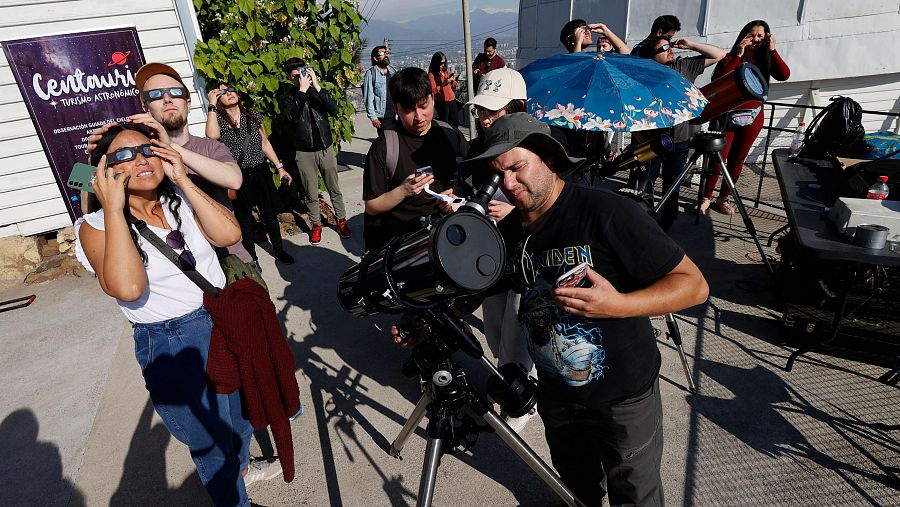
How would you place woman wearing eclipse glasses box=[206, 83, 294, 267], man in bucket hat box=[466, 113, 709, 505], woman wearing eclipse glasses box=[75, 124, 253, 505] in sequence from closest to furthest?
man in bucket hat box=[466, 113, 709, 505] → woman wearing eclipse glasses box=[75, 124, 253, 505] → woman wearing eclipse glasses box=[206, 83, 294, 267]

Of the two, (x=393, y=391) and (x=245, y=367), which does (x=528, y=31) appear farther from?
(x=245, y=367)

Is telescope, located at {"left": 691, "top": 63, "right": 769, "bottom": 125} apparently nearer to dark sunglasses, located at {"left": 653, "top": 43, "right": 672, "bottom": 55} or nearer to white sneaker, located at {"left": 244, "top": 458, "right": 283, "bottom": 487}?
dark sunglasses, located at {"left": 653, "top": 43, "right": 672, "bottom": 55}

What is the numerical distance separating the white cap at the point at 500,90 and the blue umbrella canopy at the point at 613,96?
1.53 ft

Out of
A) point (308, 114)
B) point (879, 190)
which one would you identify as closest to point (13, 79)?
point (308, 114)

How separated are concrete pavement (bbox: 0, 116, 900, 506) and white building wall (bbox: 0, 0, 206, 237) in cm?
197

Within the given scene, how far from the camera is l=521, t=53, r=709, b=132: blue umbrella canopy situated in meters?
3.25

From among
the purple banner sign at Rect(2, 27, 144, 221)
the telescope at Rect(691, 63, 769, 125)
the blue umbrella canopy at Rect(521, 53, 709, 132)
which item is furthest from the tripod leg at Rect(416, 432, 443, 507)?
the purple banner sign at Rect(2, 27, 144, 221)

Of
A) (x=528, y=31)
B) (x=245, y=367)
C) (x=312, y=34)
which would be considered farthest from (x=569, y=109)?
(x=528, y=31)

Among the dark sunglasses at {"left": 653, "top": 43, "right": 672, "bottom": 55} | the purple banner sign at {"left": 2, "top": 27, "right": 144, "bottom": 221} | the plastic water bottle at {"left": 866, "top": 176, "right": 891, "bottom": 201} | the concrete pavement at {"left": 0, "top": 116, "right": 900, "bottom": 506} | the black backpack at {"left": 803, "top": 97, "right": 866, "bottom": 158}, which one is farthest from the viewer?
the purple banner sign at {"left": 2, "top": 27, "right": 144, "bottom": 221}

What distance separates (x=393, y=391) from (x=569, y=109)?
100 inches

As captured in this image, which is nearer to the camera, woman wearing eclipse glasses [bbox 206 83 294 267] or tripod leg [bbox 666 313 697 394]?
tripod leg [bbox 666 313 697 394]

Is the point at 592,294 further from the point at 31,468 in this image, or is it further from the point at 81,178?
the point at 31,468

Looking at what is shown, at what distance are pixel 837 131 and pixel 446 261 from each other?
517cm

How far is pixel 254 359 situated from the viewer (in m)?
2.33
